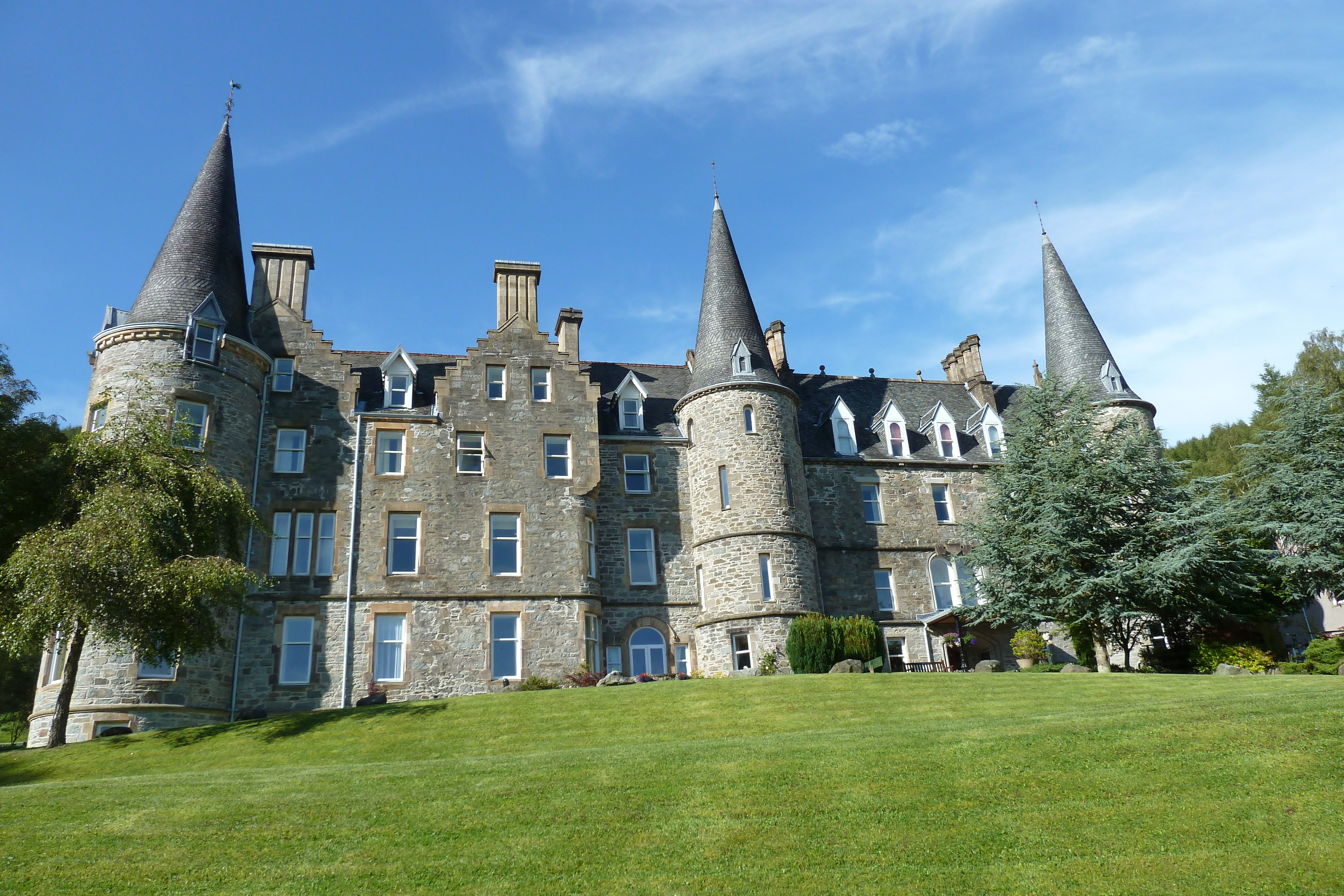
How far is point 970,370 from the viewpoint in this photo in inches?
1724

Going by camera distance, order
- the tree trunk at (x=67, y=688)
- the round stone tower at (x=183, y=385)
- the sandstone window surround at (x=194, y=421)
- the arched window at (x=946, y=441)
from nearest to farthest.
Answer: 1. the tree trunk at (x=67, y=688)
2. the round stone tower at (x=183, y=385)
3. the sandstone window surround at (x=194, y=421)
4. the arched window at (x=946, y=441)

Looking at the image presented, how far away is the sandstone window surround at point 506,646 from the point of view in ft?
96.7

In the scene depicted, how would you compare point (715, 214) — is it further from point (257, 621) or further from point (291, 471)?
point (257, 621)

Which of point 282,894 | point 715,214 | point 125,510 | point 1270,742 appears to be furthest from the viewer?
point 715,214

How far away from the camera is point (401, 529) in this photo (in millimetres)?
30828

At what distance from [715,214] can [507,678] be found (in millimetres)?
20906

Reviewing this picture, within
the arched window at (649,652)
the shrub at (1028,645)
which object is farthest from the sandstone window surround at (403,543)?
the shrub at (1028,645)

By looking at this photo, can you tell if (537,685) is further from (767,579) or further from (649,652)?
(767,579)

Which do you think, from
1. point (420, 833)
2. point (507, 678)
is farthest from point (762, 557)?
point (420, 833)

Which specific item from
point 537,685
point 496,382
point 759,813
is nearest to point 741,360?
point 496,382

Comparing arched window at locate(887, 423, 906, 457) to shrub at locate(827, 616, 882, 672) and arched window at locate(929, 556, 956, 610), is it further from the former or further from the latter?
shrub at locate(827, 616, 882, 672)

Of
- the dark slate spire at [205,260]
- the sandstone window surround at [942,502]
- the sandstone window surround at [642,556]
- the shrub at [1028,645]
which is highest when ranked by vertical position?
the dark slate spire at [205,260]

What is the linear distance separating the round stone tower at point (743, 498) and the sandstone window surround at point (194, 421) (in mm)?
16011

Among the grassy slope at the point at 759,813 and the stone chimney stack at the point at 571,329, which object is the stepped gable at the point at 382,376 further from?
the grassy slope at the point at 759,813
